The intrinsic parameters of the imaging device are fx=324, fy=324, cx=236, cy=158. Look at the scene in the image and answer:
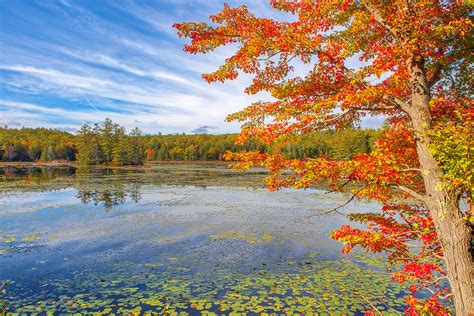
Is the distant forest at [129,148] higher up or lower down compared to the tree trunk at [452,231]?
higher up

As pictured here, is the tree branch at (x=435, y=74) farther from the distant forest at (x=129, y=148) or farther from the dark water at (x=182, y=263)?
the distant forest at (x=129, y=148)

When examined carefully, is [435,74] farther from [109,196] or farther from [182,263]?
[109,196]

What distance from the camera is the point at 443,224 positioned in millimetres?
5469

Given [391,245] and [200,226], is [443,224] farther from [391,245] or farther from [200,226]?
[200,226]

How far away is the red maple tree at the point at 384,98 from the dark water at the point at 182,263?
201 centimetres

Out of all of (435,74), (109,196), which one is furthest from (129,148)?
(435,74)

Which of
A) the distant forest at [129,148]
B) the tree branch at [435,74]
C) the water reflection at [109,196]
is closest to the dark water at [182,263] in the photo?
the water reflection at [109,196]

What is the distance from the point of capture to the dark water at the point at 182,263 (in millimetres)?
9688

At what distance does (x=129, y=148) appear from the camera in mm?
92250

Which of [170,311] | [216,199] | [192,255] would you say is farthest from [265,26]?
[216,199]

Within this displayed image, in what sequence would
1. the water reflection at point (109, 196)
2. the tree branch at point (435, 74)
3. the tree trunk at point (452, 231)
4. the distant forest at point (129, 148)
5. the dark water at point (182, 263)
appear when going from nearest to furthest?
the tree trunk at point (452, 231)
the tree branch at point (435, 74)
the dark water at point (182, 263)
the water reflection at point (109, 196)
the distant forest at point (129, 148)

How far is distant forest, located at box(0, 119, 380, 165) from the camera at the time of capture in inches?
3415

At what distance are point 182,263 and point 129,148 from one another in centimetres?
8428

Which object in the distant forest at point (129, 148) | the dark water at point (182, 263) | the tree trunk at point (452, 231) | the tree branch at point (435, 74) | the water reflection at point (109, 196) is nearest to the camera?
the tree trunk at point (452, 231)
